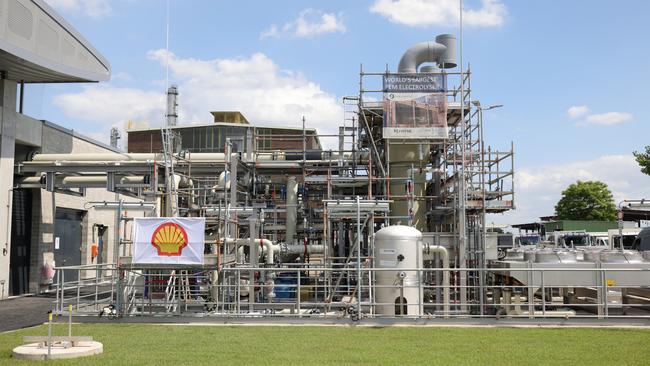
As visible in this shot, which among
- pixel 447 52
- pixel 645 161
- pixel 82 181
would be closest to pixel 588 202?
pixel 645 161

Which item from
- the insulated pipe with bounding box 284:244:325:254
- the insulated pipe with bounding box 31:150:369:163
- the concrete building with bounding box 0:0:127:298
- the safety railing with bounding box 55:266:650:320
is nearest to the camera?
the safety railing with bounding box 55:266:650:320

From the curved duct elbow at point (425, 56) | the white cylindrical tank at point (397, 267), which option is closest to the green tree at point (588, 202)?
the curved duct elbow at point (425, 56)

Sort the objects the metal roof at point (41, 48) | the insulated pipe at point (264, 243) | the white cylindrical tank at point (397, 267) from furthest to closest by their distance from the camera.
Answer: the metal roof at point (41, 48), the insulated pipe at point (264, 243), the white cylindrical tank at point (397, 267)

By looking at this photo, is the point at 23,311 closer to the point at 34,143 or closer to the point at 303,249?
the point at 34,143

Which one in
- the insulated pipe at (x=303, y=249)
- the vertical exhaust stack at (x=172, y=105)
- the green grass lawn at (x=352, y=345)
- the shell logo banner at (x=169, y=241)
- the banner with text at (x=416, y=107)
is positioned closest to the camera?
the green grass lawn at (x=352, y=345)

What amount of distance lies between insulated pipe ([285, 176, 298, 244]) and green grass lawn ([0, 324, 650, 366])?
7.35 metres

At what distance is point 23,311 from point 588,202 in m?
58.4

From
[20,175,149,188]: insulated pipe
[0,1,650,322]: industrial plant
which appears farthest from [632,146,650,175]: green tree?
[20,175,149,188]: insulated pipe

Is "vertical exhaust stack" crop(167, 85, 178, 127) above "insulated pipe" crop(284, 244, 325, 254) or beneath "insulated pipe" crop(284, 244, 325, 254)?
above

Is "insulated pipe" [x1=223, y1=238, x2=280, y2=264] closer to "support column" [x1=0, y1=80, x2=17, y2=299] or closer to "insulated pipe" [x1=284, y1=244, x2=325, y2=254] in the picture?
"insulated pipe" [x1=284, y1=244, x2=325, y2=254]

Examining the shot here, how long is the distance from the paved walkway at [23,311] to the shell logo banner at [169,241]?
361 centimetres

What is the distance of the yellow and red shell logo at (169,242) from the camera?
53.0ft

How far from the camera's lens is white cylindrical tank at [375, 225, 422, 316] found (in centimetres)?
1659

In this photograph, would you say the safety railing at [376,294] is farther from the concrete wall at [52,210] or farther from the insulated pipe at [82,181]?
the concrete wall at [52,210]
